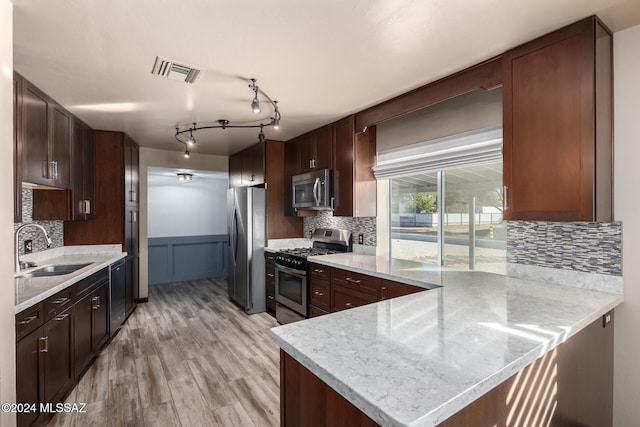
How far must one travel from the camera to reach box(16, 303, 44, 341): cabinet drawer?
1726 mm

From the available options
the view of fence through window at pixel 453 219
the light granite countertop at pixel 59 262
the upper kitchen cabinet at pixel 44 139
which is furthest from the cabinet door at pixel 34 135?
the view of fence through window at pixel 453 219

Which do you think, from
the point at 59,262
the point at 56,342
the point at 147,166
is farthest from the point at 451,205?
the point at 147,166

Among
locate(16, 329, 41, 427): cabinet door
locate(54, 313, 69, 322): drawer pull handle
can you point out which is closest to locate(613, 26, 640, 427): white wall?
locate(16, 329, 41, 427): cabinet door

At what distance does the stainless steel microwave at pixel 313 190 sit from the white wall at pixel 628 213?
7.97ft

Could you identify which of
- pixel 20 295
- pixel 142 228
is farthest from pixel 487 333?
pixel 142 228

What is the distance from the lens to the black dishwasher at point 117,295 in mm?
3469

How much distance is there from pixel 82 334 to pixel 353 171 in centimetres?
288

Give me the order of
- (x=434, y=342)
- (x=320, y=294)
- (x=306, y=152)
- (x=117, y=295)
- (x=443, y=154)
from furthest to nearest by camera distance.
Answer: (x=306, y=152)
(x=117, y=295)
(x=320, y=294)
(x=443, y=154)
(x=434, y=342)

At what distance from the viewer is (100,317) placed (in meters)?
3.10

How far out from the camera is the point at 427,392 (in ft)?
2.72

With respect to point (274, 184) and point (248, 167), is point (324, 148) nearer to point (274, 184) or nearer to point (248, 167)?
point (274, 184)

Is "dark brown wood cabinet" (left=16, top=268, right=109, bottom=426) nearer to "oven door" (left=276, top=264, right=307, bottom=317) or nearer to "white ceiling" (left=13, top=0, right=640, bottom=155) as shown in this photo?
"white ceiling" (left=13, top=0, right=640, bottom=155)

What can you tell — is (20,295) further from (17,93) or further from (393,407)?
(393,407)

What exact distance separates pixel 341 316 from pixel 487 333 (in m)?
0.60
